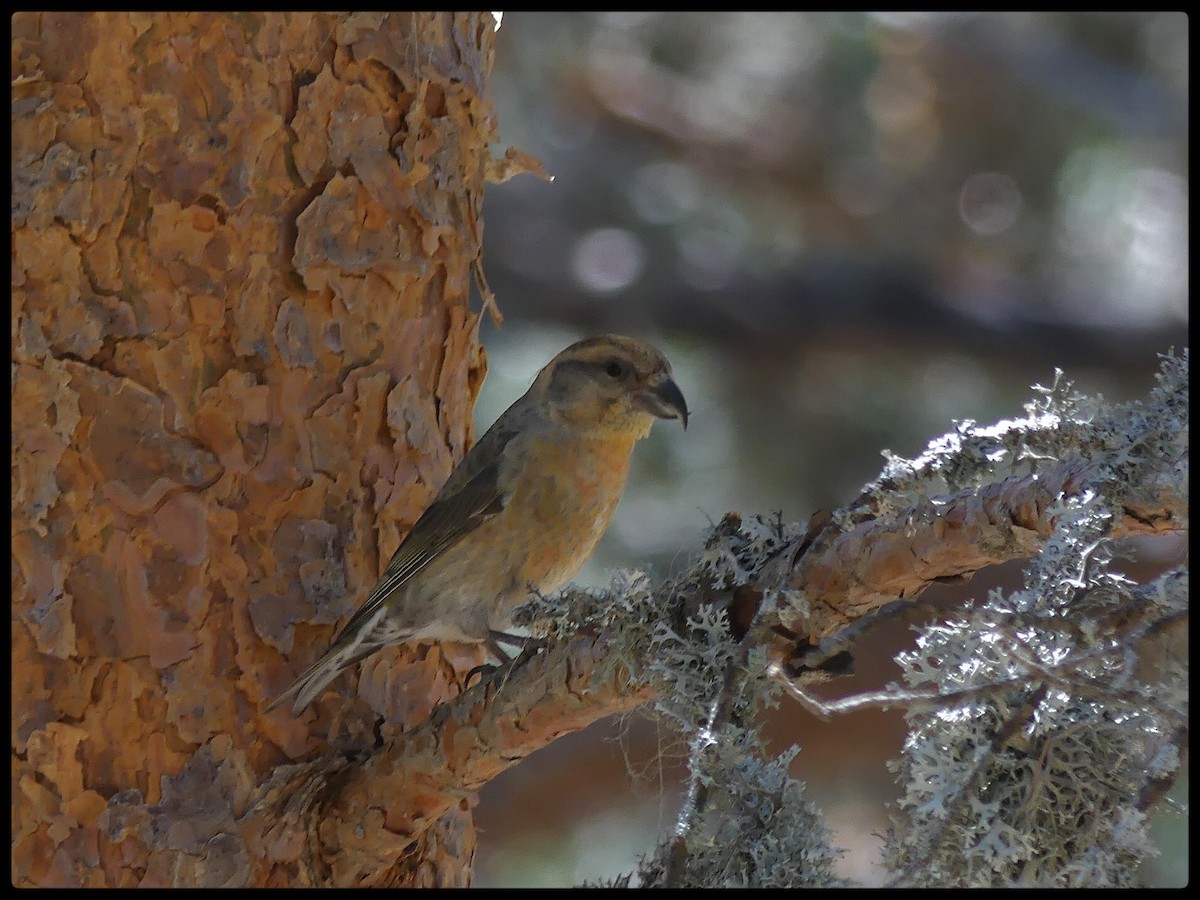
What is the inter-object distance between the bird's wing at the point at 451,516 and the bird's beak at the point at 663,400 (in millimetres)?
333

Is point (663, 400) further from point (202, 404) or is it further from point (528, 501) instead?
point (202, 404)

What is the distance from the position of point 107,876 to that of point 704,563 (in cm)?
120

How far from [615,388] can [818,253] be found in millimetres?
2481

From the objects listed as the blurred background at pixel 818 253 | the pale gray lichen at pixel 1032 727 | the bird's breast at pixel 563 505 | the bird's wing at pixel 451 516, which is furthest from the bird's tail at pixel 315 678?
the blurred background at pixel 818 253

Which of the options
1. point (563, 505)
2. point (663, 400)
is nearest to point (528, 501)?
point (563, 505)

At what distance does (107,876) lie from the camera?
2.27 m

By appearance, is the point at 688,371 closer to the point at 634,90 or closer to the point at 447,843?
the point at 634,90

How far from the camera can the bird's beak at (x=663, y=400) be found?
124 inches

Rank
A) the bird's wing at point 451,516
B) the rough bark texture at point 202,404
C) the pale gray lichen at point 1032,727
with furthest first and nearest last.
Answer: the bird's wing at point 451,516 < the rough bark texture at point 202,404 < the pale gray lichen at point 1032,727

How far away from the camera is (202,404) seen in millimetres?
2459

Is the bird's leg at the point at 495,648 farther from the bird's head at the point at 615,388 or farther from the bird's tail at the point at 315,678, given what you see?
the bird's head at the point at 615,388

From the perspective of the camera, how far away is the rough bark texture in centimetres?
231

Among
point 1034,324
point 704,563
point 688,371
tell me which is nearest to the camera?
point 704,563

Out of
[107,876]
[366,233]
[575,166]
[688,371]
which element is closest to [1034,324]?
[688,371]
